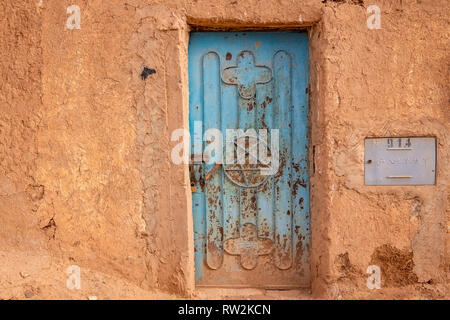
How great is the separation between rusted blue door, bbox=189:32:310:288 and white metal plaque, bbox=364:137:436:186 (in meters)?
0.47

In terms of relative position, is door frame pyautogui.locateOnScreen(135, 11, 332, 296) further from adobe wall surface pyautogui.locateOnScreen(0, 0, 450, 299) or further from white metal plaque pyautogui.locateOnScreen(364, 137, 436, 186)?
white metal plaque pyautogui.locateOnScreen(364, 137, 436, 186)

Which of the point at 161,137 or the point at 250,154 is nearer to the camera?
the point at 161,137

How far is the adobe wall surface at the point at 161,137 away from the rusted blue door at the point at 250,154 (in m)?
0.16

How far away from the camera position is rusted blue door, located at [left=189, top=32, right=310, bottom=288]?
9.73 feet

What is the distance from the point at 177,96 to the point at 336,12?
4.10 feet

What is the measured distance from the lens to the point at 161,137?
2.78 m

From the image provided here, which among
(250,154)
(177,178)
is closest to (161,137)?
(177,178)

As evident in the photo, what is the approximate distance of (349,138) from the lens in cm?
275

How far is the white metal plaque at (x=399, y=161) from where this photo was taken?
9.04 ft

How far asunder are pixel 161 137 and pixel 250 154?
2.23 feet

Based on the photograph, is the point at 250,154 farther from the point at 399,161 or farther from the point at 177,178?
the point at 399,161

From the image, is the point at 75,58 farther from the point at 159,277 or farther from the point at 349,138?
the point at 349,138

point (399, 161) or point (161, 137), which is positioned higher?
point (161, 137)

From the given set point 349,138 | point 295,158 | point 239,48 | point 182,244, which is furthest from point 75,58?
point 349,138
